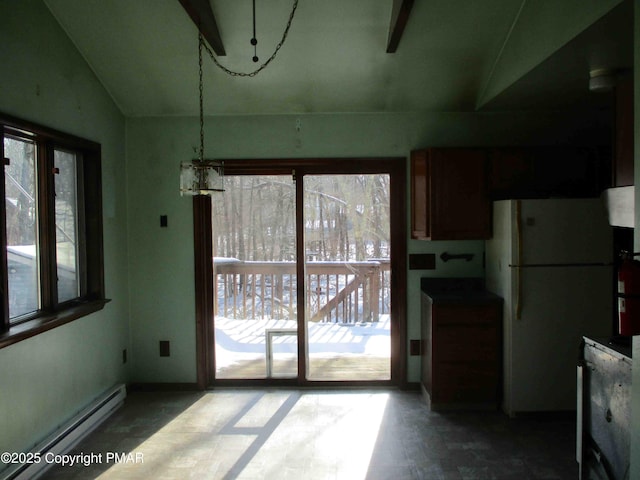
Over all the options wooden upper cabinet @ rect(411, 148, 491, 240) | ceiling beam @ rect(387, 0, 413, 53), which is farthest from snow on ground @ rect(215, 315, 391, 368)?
ceiling beam @ rect(387, 0, 413, 53)

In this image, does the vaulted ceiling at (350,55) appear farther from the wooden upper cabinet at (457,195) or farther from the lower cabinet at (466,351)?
the lower cabinet at (466,351)

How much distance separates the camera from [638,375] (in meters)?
1.59

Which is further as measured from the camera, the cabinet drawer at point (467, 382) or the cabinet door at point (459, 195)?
the cabinet door at point (459, 195)

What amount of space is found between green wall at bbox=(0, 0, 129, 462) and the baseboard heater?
6 centimetres

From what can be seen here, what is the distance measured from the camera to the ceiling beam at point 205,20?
244cm

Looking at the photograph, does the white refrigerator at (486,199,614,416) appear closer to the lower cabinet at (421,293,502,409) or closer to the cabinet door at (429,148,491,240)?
the lower cabinet at (421,293,502,409)

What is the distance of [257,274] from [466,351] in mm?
1877

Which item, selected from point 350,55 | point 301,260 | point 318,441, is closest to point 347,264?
point 301,260

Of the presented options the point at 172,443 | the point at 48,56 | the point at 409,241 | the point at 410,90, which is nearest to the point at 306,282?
the point at 409,241

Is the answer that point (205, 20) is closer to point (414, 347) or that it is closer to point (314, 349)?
point (314, 349)

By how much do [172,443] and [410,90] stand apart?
10.4ft

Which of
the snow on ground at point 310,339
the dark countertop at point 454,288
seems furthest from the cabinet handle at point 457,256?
the snow on ground at point 310,339

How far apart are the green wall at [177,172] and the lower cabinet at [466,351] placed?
0.49m

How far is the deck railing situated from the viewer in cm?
374
